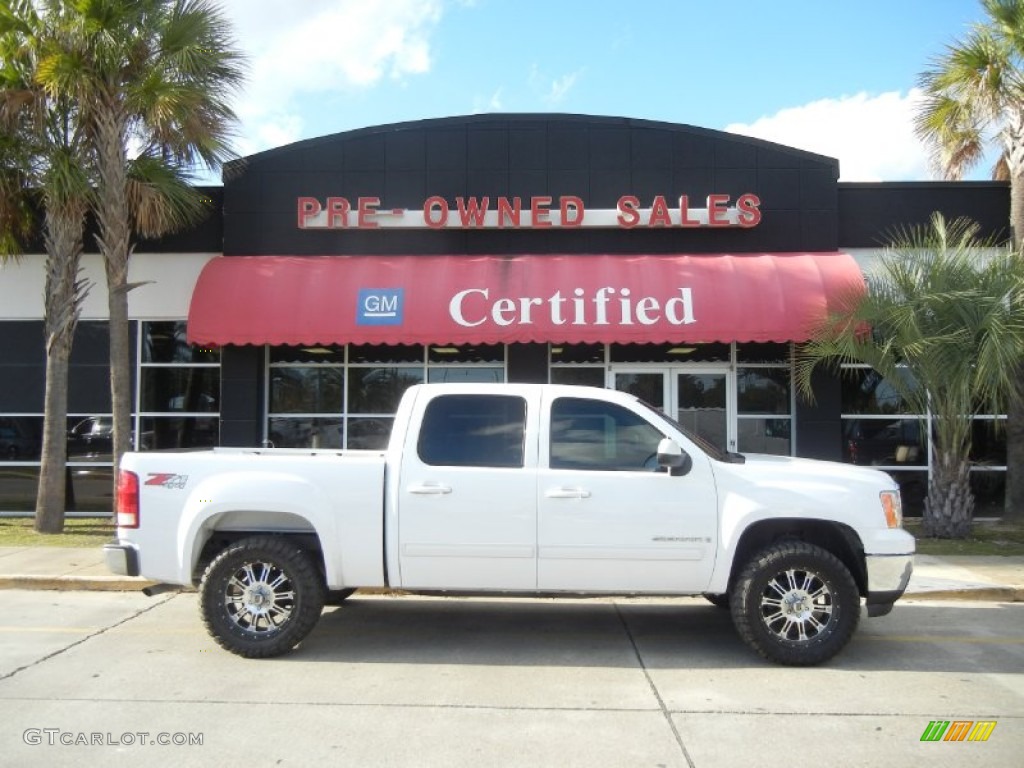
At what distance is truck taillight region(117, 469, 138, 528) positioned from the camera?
6.43 metres

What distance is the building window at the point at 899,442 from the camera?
1350cm

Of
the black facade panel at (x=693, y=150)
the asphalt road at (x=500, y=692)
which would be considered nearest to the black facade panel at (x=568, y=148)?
the black facade panel at (x=693, y=150)

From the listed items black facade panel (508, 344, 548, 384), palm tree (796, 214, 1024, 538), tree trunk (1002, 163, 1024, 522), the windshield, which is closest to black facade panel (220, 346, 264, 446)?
black facade panel (508, 344, 548, 384)

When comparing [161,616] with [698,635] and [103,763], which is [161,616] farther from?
[698,635]

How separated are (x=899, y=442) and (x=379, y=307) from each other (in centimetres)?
833

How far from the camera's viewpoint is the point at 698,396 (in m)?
13.7

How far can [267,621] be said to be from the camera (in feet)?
21.0

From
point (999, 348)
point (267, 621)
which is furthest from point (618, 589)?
point (999, 348)

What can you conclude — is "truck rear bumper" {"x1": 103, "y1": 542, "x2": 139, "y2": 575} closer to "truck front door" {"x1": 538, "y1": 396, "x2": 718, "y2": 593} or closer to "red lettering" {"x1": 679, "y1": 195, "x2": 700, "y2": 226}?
"truck front door" {"x1": 538, "y1": 396, "x2": 718, "y2": 593}

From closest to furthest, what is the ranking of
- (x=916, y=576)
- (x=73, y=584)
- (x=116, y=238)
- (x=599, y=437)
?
(x=599, y=437) → (x=73, y=584) → (x=916, y=576) → (x=116, y=238)

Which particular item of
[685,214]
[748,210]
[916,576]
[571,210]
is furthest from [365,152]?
[916,576]

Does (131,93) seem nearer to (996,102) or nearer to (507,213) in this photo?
(507,213)

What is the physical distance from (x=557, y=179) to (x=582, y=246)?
114 centimetres

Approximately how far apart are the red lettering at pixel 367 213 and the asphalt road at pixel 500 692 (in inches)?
278
